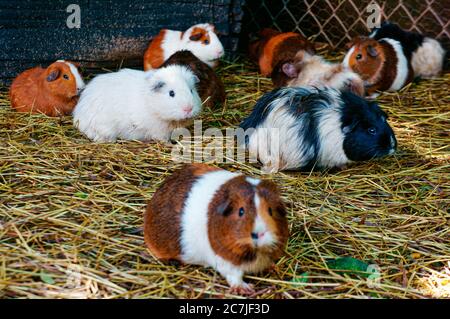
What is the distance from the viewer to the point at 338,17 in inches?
243

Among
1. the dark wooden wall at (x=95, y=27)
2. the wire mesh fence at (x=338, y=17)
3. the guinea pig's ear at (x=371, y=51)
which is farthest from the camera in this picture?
the wire mesh fence at (x=338, y=17)

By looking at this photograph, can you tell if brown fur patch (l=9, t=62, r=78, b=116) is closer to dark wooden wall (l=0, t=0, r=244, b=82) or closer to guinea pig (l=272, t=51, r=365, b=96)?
dark wooden wall (l=0, t=0, r=244, b=82)

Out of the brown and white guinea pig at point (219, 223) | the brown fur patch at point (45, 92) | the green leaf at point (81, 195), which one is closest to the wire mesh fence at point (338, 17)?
the brown fur patch at point (45, 92)

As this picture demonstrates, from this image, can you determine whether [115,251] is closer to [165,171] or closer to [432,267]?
[165,171]

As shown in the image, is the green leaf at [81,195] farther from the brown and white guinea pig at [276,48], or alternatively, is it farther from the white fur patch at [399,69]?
the white fur patch at [399,69]

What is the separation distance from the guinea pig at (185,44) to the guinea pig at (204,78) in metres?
0.30

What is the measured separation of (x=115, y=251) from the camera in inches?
116

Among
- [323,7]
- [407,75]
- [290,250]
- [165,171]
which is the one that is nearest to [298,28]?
[323,7]

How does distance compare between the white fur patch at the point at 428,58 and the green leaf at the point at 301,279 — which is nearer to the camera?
the green leaf at the point at 301,279

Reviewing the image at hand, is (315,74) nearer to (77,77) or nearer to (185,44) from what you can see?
(185,44)

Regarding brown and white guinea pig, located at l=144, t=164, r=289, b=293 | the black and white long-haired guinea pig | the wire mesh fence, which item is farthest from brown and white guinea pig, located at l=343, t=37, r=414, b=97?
brown and white guinea pig, located at l=144, t=164, r=289, b=293

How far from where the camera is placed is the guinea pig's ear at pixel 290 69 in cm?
488

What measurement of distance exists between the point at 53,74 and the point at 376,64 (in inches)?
95.1

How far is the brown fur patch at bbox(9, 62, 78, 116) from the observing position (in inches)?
180
